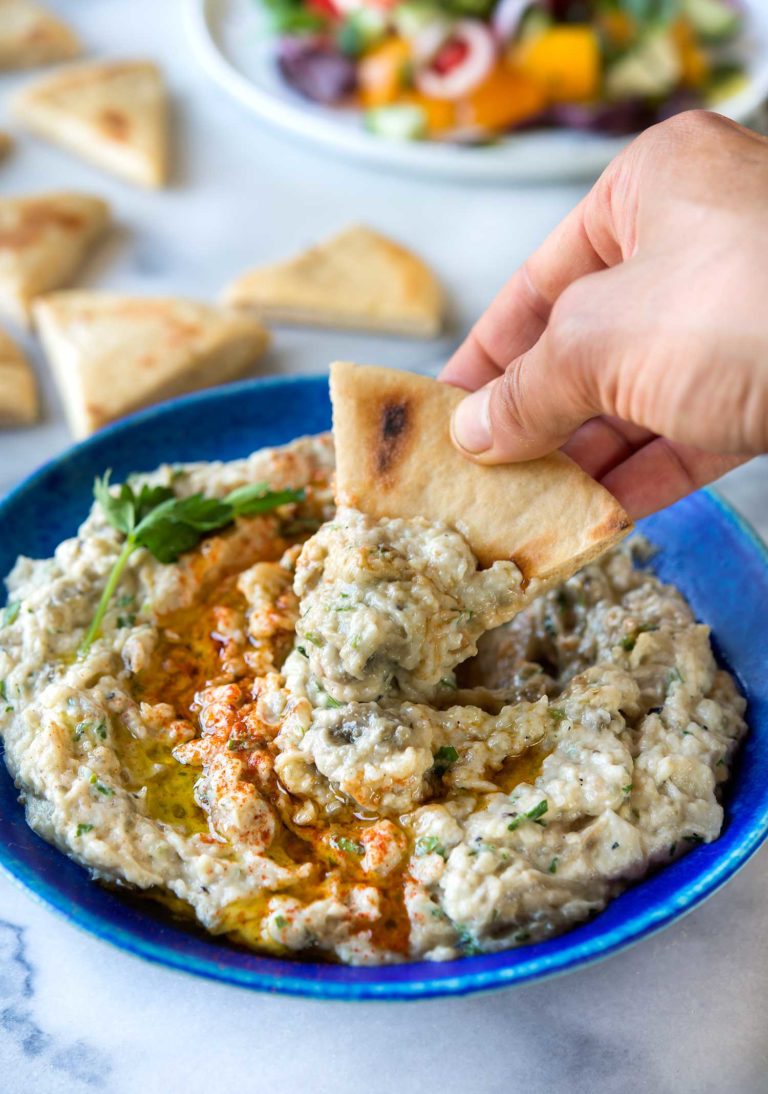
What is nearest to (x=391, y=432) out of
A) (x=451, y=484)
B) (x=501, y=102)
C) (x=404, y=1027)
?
(x=451, y=484)

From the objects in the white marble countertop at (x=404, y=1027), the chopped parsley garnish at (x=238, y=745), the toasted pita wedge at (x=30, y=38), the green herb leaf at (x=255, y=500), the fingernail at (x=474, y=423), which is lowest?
the white marble countertop at (x=404, y=1027)

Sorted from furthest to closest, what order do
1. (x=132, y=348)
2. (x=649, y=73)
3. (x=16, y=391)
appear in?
(x=649, y=73)
(x=132, y=348)
(x=16, y=391)

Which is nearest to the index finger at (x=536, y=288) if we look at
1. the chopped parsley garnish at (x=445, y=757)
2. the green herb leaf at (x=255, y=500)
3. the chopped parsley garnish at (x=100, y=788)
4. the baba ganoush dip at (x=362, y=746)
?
the green herb leaf at (x=255, y=500)

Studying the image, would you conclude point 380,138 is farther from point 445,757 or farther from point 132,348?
point 445,757

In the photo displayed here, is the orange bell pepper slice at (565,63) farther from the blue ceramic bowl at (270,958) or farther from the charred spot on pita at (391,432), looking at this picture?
the charred spot on pita at (391,432)

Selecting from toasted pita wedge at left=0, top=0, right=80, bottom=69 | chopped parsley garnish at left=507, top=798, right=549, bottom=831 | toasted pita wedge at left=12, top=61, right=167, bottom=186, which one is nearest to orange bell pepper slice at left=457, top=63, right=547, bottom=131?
toasted pita wedge at left=12, top=61, right=167, bottom=186

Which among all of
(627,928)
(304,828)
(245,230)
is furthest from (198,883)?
(245,230)
